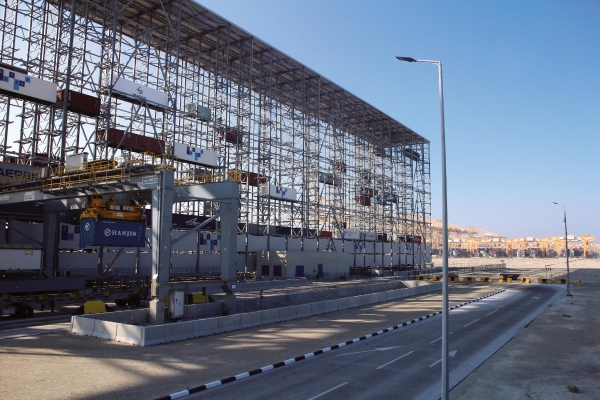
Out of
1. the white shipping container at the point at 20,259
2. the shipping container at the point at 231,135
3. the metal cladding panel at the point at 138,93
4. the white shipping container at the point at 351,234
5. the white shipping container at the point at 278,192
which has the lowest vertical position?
the white shipping container at the point at 20,259

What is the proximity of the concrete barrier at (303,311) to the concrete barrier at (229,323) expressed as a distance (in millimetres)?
5214

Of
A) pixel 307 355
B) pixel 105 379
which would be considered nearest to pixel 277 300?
pixel 307 355

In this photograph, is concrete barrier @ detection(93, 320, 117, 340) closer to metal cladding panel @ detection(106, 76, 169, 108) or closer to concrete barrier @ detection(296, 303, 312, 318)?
concrete barrier @ detection(296, 303, 312, 318)

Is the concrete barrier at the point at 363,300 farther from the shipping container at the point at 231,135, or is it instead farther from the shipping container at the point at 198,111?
the shipping container at the point at 231,135

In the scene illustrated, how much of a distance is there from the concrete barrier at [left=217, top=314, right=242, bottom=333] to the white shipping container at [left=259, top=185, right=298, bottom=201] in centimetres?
3747

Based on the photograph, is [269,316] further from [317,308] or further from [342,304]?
[342,304]

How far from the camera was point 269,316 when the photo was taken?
80.6ft

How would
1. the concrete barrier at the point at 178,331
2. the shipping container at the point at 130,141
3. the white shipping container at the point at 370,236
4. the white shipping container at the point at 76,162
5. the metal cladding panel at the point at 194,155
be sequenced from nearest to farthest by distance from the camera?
1. the concrete barrier at the point at 178,331
2. the white shipping container at the point at 76,162
3. the shipping container at the point at 130,141
4. the metal cladding panel at the point at 194,155
5. the white shipping container at the point at 370,236

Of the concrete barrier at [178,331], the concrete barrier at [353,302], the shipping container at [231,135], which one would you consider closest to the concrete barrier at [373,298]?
the concrete barrier at [353,302]

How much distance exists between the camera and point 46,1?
43750mm

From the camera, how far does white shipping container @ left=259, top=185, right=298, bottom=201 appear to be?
198 ft

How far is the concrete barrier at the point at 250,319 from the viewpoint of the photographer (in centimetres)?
2285

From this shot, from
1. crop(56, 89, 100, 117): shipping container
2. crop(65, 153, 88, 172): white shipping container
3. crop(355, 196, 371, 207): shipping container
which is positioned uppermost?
crop(56, 89, 100, 117): shipping container

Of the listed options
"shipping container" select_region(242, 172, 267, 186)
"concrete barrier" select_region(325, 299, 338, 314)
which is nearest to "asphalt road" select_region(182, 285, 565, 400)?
"concrete barrier" select_region(325, 299, 338, 314)
